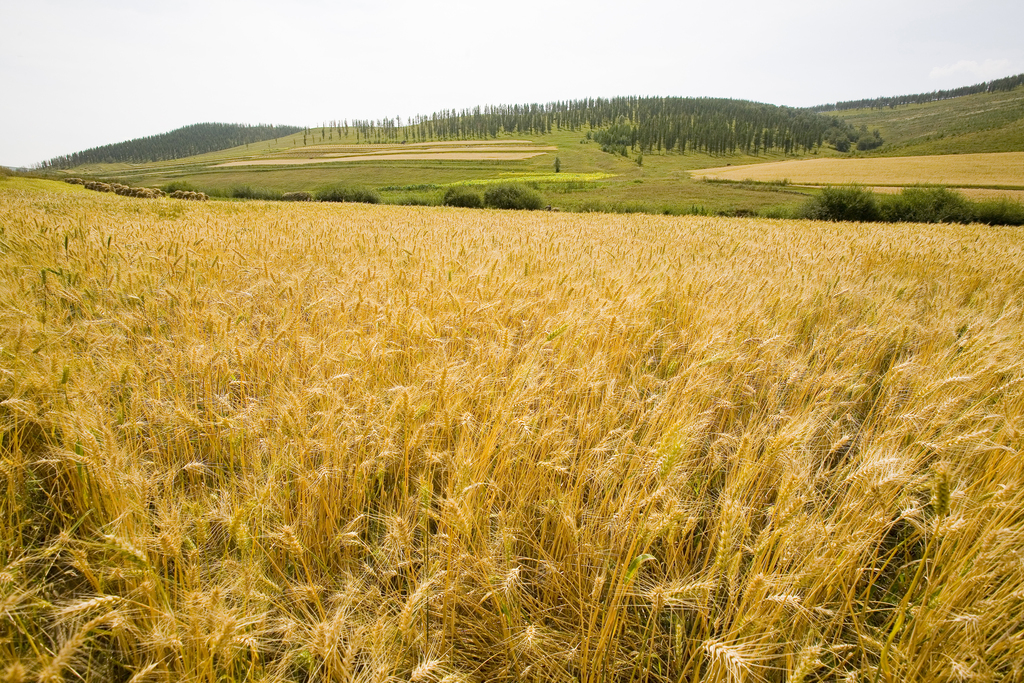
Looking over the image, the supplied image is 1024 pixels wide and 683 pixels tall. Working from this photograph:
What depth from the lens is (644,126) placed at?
129 m

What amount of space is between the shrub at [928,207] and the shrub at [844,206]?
0.87 meters

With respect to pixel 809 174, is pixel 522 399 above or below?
below

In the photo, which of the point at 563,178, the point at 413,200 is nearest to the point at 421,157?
the point at 563,178

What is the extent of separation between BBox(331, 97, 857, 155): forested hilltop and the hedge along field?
125229mm

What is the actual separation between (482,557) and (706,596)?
2.44 feet

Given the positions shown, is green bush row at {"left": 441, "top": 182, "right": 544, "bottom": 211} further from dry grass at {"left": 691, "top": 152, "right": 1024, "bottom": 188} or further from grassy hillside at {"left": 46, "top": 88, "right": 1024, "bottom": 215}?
dry grass at {"left": 691, "top": 152, "right": 1024, "bottom": 188}

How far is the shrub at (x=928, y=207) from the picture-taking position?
1206 inches

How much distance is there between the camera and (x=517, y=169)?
9181 centimetres

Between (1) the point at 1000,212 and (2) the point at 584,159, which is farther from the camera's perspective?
(2) the point at 584,159

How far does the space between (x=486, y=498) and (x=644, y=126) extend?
15005 cm

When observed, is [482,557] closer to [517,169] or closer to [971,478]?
[971,478]

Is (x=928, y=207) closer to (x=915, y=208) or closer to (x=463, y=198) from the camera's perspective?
(x=915, y=208)

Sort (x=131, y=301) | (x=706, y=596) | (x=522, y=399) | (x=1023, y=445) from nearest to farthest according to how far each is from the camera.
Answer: (x=706, y=596) < (x=1023, y=445) < (x=522, y=399) < (x=131, y=301)

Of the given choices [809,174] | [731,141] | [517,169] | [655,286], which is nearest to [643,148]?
[731,141]
